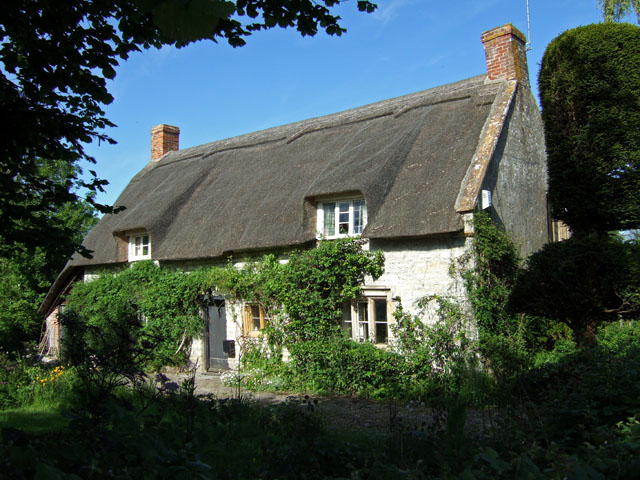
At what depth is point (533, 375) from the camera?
664cm

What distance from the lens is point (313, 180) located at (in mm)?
12180

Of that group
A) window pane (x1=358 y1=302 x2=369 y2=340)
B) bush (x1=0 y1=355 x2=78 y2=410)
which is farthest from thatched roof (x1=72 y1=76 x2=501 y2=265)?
bush (x1=0 y1=355 x2=78 y2=410)

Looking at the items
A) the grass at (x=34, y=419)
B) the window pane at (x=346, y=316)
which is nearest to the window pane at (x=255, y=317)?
the window pane at (x=346, y=316)

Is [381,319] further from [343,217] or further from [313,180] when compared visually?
[313,180]

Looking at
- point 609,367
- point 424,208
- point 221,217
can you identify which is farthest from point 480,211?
point 221,217

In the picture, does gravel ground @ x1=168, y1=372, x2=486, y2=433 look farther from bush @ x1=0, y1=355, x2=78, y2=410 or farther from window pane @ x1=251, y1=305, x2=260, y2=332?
bush @ x1=0, y1=355, x2=78, y2=410

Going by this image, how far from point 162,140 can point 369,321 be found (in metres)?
13.5

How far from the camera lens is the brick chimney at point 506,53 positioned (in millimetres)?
11492

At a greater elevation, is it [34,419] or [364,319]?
[364,319]

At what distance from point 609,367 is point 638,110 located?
4661 mm

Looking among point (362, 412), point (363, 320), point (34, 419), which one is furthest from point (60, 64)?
point (363, 320)

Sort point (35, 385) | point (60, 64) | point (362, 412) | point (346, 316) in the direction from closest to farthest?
1. point (60, 64)
2. point (362, 412)
3. point (35, 385)
4. point (346, 316)

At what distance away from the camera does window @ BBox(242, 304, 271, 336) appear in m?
12.5

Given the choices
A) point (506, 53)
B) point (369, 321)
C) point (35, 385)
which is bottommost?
point (35, 385)
